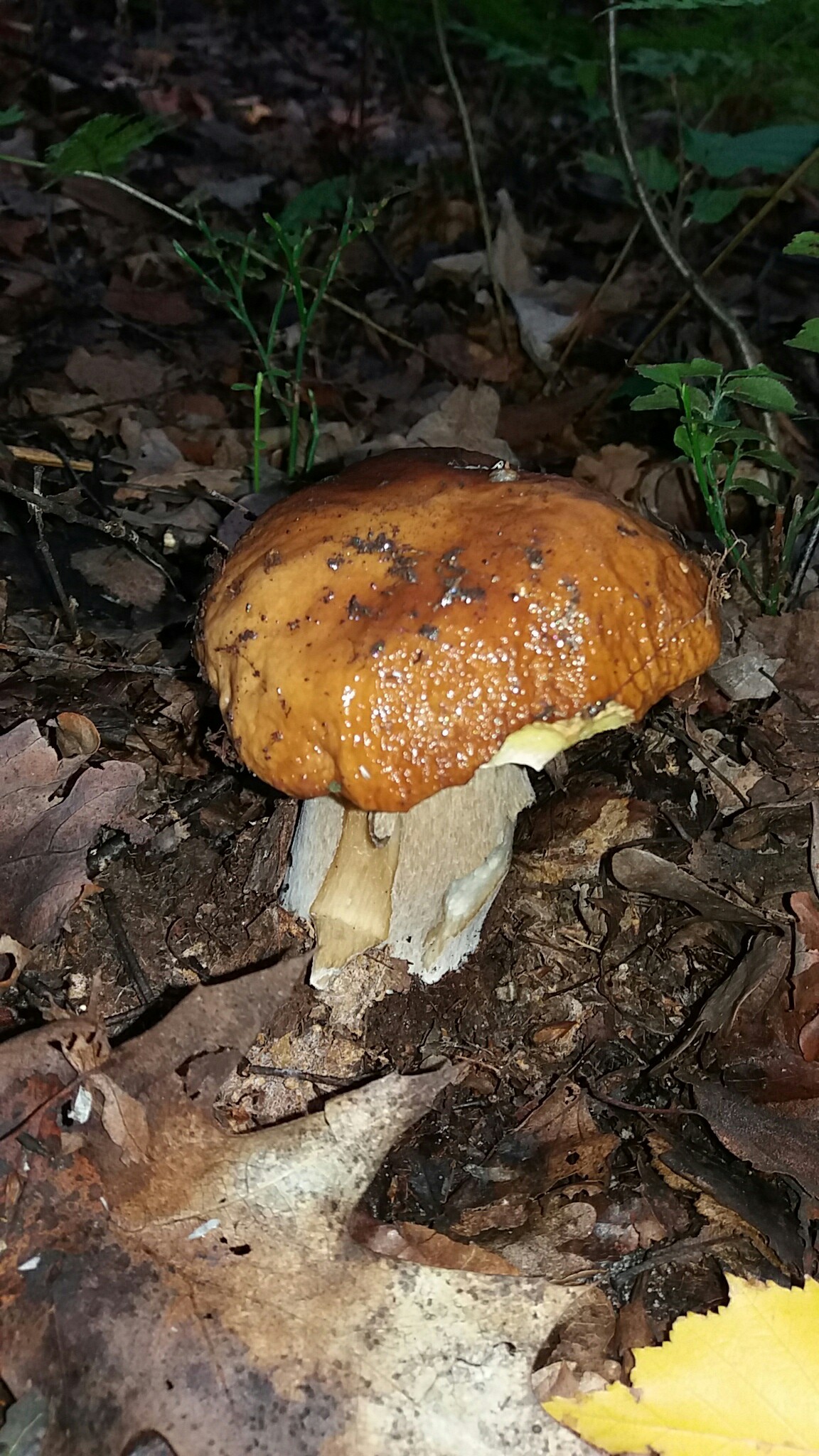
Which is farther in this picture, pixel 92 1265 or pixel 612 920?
pixel 612 920

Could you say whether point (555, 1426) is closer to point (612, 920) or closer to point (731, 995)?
point (731, 995)

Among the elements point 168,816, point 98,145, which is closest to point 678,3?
point 98,145

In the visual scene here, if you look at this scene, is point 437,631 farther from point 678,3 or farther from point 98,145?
point 98,145

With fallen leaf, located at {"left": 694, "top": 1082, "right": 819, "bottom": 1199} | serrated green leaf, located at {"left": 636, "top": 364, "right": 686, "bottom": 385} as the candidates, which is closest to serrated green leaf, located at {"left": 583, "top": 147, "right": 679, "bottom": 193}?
serrated green leaf, located at {"left": 636, "top": 364, "right": 686, "bottom": 385}

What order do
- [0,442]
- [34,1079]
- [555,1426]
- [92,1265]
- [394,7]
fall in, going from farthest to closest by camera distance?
1. [394,7]
2. [0,442]
3. [34,1079]
4. [92,1265]
5. [555,1426]

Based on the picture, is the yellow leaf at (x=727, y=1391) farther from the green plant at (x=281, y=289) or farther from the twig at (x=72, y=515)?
the green plant at (x=281, y=289)

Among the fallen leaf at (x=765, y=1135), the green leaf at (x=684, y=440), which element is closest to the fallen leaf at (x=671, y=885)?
the fallen leaf at (x=765, y=1135)

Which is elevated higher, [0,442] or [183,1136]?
[0,442]

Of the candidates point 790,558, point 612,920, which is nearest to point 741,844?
point 612,920

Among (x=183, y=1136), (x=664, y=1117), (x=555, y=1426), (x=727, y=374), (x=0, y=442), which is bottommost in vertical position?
(x=664, y=1117)
